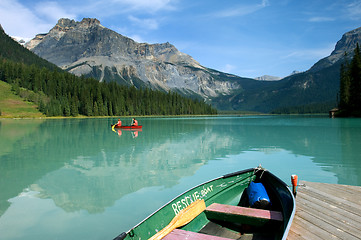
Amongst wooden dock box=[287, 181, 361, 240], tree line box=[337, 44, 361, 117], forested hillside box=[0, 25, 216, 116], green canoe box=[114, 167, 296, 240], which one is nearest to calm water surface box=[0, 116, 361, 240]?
green canoe box=[114, 167, 296, 240]

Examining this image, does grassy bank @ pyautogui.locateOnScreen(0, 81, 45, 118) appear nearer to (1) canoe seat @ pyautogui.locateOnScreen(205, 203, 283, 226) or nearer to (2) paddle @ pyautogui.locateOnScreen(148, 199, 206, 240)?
(2) paddle @ pyautogui.locateOnScreen(148, 199, 206, 240)

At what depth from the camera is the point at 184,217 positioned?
6.04 m

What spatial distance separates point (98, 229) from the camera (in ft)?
26.1

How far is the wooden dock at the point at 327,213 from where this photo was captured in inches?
220

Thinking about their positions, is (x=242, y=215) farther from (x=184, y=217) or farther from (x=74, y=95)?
(x=74, y=95)

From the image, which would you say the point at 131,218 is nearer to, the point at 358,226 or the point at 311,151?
the point at 358,226

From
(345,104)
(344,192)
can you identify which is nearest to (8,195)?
(344,192)

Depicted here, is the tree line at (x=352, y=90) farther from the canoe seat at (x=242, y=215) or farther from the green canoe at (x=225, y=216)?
the canoe seat at (x=242, y=215)

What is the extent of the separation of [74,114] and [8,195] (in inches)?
4657

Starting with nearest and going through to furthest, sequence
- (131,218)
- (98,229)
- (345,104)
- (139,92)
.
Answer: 1. (98,229)
2. (131,218)
3. (345,104)
4. (139,92)

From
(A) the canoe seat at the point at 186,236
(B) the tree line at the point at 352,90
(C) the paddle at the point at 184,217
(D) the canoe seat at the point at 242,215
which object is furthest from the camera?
(B) the tree line at the point at 352,90

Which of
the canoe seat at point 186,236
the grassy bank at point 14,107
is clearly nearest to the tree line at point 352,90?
the canoe seat at point 186,236

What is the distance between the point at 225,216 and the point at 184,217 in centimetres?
140

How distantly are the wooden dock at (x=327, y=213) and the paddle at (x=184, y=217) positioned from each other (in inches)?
90.9
